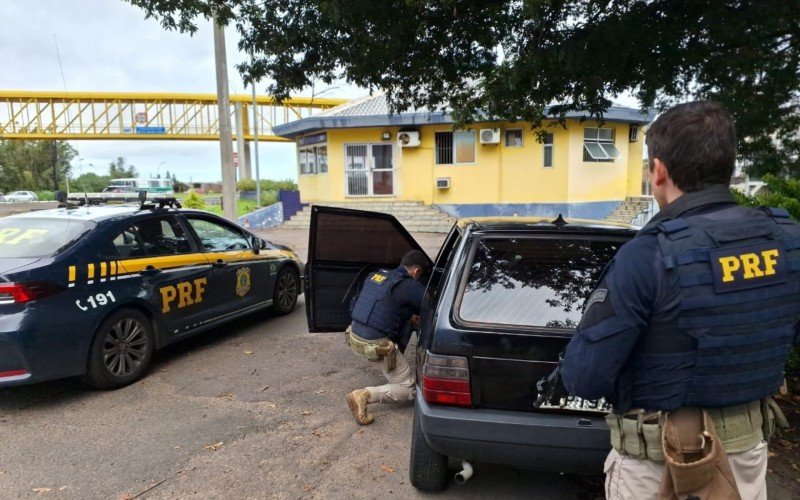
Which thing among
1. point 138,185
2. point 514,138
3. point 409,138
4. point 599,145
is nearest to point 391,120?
point 409,138

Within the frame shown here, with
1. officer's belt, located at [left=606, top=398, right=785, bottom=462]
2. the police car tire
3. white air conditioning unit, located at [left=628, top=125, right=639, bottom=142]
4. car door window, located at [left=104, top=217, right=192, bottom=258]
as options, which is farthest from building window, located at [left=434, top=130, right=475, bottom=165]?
officer's belt, located at [left=606, top=398, right=785, bottom=462]

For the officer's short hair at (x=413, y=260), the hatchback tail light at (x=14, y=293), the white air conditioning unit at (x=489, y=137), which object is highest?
the white air conditioning unit at (x=489, y=137)

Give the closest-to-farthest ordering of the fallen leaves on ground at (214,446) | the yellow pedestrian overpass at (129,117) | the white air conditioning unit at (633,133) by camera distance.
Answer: the fallen leaves on ground at (214,446)
the white air conditioning unit at (633,133)
the yellow pedestrian overpass at (129,117)

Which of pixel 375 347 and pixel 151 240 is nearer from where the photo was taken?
pixel 375 347

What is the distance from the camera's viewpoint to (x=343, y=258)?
4547mm

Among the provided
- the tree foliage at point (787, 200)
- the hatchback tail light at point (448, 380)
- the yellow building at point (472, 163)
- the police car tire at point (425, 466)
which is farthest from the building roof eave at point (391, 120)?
the hatchback tail light at point (448, 380)

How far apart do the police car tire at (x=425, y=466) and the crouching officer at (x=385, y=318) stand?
901 mm

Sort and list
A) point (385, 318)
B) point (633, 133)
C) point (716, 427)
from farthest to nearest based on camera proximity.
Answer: point (633, 133)
point (385, 318)
point (716, 427)

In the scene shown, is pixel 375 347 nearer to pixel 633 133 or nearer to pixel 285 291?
pixel 285 291

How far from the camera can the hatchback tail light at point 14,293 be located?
3.64 meters

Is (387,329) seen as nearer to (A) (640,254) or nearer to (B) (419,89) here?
(A) (640,254)

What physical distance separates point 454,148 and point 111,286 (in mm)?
13882

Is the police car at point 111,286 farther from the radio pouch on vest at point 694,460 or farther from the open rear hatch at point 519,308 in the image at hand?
the radio pouch on vest at point 694,460

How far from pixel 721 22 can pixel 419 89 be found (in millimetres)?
3479
